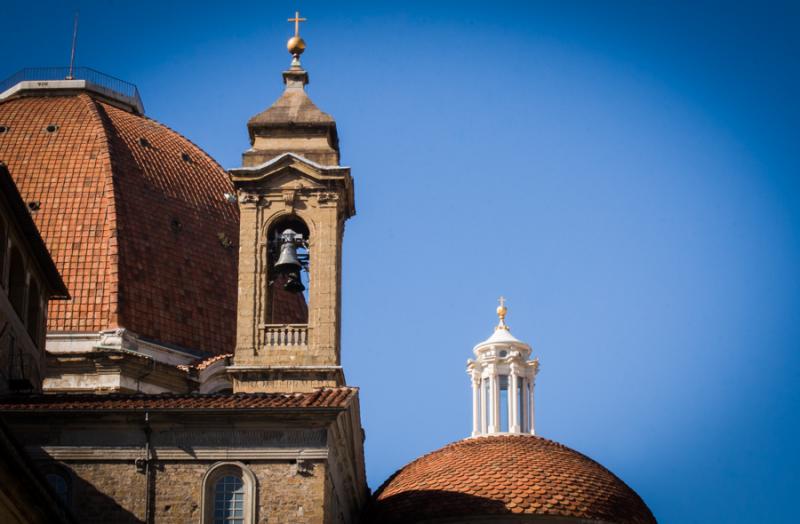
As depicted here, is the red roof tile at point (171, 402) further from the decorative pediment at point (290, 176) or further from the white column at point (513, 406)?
the white column at point (513, 406)

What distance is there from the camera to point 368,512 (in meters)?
59.9

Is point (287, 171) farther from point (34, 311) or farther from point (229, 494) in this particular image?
point (229, 494)

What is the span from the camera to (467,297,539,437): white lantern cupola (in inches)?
2662

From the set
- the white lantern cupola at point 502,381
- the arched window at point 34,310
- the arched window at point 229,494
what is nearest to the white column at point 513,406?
the white lantern cupola at point 502,381

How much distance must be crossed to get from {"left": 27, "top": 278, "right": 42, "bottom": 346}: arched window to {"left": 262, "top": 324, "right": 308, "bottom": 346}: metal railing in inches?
222

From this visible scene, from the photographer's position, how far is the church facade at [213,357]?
47.2 meters

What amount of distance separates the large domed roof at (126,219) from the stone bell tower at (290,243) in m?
10.4

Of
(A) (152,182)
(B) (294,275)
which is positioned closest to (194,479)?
(B) (294,275)

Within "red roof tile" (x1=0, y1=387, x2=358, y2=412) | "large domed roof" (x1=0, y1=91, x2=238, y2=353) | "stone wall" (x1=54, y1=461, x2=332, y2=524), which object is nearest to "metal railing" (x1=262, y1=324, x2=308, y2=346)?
"red roof tile" (x1=0, y1=387, x2=358, y2=412)

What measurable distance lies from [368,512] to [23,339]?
11417 millimetres

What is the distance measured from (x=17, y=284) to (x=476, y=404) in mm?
19227

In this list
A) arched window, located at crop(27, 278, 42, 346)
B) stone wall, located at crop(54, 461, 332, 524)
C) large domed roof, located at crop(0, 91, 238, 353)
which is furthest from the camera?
large domed roof, located at crop(0, 91, 238, 353)

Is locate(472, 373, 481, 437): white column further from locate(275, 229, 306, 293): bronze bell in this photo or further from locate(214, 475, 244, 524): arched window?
locate(214, 475, 244, 524): arched window

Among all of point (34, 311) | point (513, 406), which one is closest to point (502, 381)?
point (513, 406)
